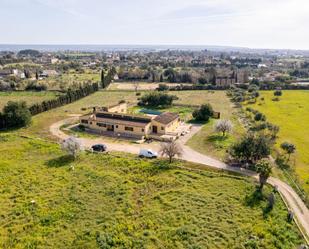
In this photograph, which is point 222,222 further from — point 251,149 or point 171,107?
point 171,107

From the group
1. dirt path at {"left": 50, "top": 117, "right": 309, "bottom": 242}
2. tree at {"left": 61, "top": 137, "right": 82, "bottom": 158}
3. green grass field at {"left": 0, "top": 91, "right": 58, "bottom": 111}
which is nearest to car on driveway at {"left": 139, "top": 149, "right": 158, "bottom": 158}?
dirt path at {"left": 50, "top": 117, "right": 309, "bottom": 242}

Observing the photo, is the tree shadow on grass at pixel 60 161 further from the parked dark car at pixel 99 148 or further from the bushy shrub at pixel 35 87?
the bushy shrub at pixel 35 87

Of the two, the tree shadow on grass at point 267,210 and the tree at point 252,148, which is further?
the tree at point 252,148

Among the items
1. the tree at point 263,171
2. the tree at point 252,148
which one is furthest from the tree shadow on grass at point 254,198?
the tree at point 252,148

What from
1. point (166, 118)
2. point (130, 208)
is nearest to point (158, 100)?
point (166, 118)


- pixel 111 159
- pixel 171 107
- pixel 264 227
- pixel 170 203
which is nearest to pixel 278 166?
pixel 264 227

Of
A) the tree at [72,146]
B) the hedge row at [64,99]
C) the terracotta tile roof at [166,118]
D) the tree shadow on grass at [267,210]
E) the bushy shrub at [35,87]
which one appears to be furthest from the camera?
the bushy shrub at [35,87]
